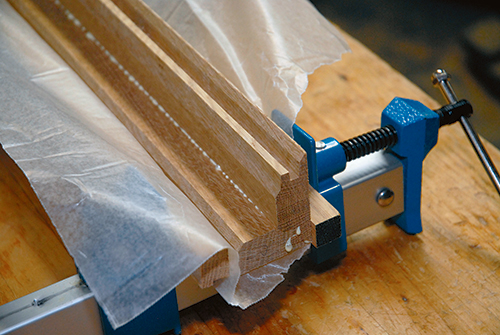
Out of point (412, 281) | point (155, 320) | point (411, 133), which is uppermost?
point (411, 133)

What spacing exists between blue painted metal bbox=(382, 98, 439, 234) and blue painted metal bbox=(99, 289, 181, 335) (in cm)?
47

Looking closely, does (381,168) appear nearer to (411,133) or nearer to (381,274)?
(411,133)

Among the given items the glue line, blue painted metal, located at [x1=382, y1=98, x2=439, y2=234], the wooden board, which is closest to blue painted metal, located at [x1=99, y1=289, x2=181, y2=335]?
the wooden board

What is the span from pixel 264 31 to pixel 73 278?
564 mm

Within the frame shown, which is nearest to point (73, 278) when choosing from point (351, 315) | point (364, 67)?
point (351, 315)

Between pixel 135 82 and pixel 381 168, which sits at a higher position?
pixel 135 82

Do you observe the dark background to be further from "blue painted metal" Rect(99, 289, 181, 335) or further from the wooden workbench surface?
"blue painted metal" Rect(99, 289, 181, 335)

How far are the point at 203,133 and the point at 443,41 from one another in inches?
35.7

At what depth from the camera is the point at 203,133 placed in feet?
2.48

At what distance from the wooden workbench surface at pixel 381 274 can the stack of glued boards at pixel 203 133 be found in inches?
7.5

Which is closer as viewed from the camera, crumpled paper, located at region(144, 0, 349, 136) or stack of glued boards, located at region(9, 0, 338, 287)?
stack of glued boards, located at region(9, 0, 338, 287)

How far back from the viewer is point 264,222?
681mm

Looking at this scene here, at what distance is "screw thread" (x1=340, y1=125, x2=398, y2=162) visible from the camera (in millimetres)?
848

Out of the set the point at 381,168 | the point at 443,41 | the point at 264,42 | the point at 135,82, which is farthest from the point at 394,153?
the point at 443,41
